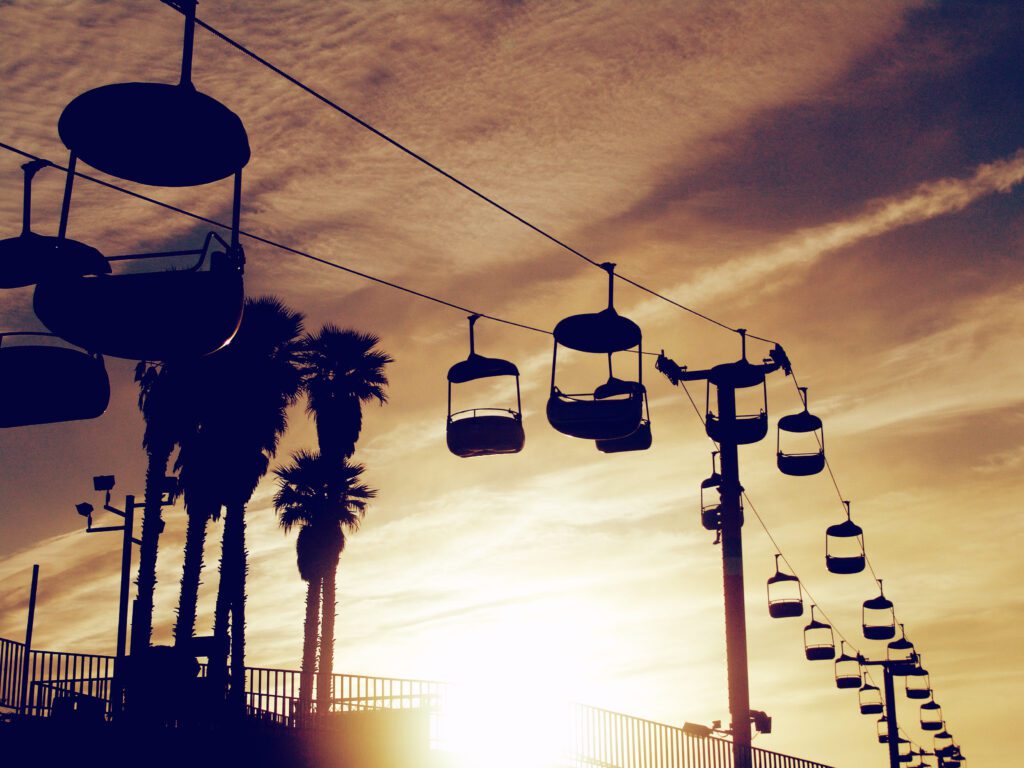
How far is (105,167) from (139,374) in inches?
1136

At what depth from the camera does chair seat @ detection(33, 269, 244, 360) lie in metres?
7.30

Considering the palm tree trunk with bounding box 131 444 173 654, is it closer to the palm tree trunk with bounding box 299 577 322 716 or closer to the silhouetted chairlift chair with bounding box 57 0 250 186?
the palm tree trunk with bounding box 299 577 322 716

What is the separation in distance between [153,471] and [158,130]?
90.0ft

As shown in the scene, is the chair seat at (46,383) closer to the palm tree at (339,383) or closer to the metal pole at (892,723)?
the palm tree at (339,383)

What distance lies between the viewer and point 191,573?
31.5 metres

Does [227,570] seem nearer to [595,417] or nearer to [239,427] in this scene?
[239,427]

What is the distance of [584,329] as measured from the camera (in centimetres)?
1280

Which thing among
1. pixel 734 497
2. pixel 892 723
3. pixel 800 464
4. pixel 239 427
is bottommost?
pixel 892 723

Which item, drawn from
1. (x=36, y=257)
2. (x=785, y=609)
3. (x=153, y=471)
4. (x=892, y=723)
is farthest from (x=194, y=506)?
(x=892, y=723)

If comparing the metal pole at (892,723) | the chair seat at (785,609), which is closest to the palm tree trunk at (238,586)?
the chair seat at (785,609)

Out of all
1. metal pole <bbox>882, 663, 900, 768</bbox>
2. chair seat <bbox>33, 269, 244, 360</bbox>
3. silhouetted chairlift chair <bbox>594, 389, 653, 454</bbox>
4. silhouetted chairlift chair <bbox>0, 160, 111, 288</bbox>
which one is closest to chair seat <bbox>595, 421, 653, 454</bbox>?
silhouetted chairlift chair <bbox>594, 389, 653, 454</bbox>

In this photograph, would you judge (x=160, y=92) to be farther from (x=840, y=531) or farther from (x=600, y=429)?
(x=840, y=531)

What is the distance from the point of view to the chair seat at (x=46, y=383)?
28.8 ft

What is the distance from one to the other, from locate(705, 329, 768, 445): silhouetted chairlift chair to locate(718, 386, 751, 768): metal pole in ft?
3.27
